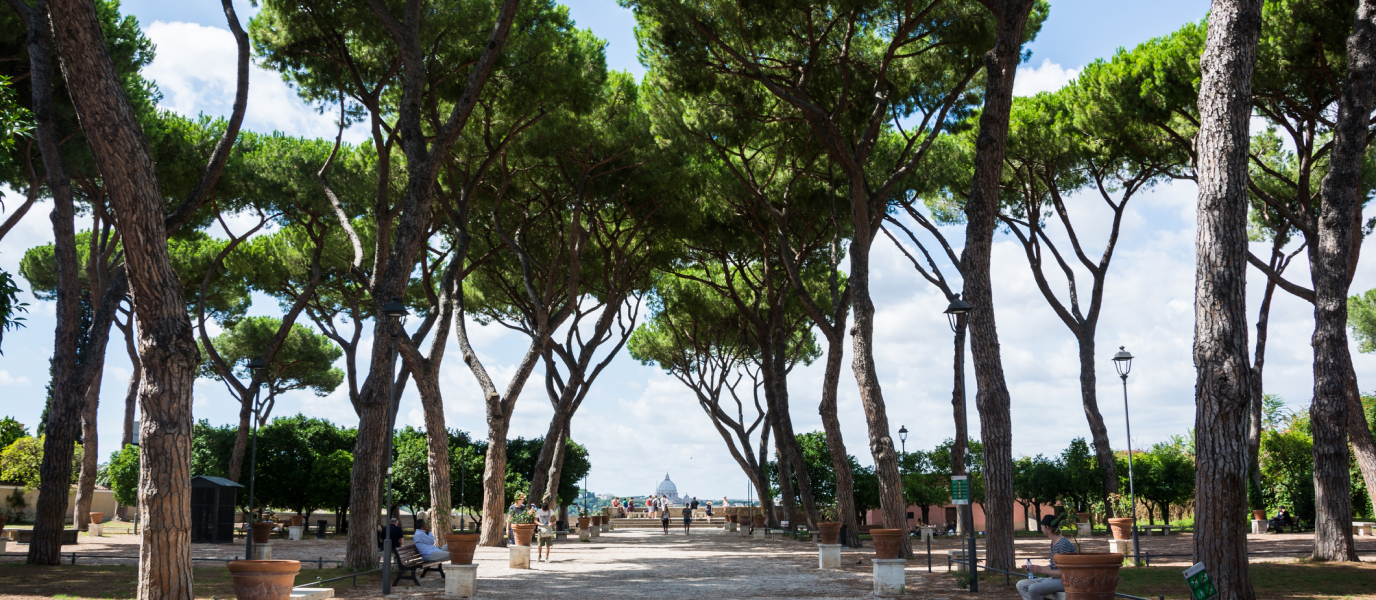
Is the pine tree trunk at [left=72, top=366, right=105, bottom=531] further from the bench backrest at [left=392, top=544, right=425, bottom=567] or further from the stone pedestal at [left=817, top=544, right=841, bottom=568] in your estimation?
the stone pedestal at [left=817, top=544, right=841, bottom=568]

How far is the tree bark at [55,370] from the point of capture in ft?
35.7

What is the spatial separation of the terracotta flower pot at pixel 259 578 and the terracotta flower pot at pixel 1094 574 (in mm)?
5575

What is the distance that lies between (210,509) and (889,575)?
1649 centimetres

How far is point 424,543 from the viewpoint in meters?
10.9

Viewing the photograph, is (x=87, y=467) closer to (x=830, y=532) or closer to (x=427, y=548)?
(x=427, y=548)

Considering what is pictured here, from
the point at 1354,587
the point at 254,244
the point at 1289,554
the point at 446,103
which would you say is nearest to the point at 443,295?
the point at 446,103

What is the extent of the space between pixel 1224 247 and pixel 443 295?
10960mm

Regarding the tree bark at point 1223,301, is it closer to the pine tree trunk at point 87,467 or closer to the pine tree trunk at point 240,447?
the pine tree trunk at point 240,447

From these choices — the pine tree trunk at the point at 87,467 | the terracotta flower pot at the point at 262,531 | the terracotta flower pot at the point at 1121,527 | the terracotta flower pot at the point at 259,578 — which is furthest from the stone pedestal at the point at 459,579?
the pine tree trunk at the point at 87,467

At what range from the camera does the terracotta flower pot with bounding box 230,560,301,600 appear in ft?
20.4

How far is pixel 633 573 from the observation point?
12508 millimetres

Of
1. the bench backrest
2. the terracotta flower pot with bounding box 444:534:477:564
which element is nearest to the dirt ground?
the bench backrest

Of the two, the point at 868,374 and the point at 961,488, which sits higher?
the point at 868,374

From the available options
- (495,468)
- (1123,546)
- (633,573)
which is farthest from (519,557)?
(1123,546)
